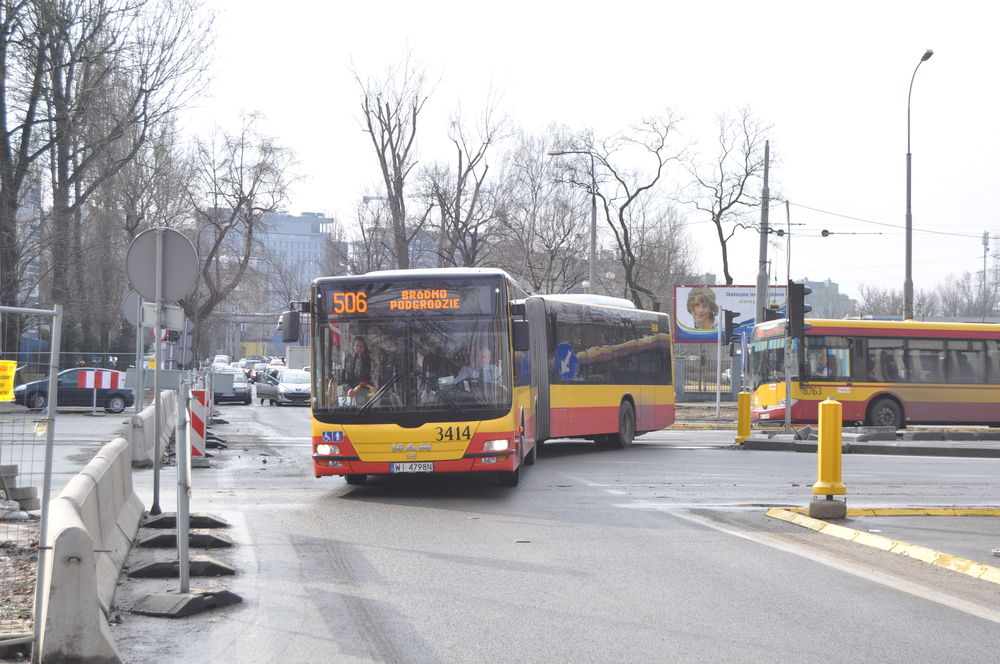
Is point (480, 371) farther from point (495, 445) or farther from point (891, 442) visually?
point (891, 442)

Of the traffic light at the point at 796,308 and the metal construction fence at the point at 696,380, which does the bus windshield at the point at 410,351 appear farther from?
the metal construction fence at the point at 696,380

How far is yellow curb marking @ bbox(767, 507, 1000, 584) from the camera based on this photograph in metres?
8.75

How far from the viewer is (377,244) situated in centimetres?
5794

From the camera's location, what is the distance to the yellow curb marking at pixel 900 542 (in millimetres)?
8750

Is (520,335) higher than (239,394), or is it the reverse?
(520,335)

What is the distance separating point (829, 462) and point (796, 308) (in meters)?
9.95

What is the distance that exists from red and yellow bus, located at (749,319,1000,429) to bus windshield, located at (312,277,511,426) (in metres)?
15.9

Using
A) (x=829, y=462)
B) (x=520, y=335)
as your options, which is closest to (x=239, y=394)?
(x=520, y=335)

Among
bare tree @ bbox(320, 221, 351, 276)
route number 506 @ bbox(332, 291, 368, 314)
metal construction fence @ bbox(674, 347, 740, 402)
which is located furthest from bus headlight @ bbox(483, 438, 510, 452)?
bare tree @ bbox(320, 221, 351, 276)

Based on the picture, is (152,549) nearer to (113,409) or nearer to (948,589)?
(948,589)

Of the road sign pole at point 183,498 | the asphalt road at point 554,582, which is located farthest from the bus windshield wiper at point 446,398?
the road sign pole at point 183,498

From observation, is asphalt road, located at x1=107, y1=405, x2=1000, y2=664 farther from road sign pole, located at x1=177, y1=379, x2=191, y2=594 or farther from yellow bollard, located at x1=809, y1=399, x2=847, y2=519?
yellow bollard, located at x1=809, y1=399, x2=847, y2=519

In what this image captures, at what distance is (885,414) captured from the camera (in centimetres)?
2888

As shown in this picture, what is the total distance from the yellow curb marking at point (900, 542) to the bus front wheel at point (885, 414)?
16472mm
